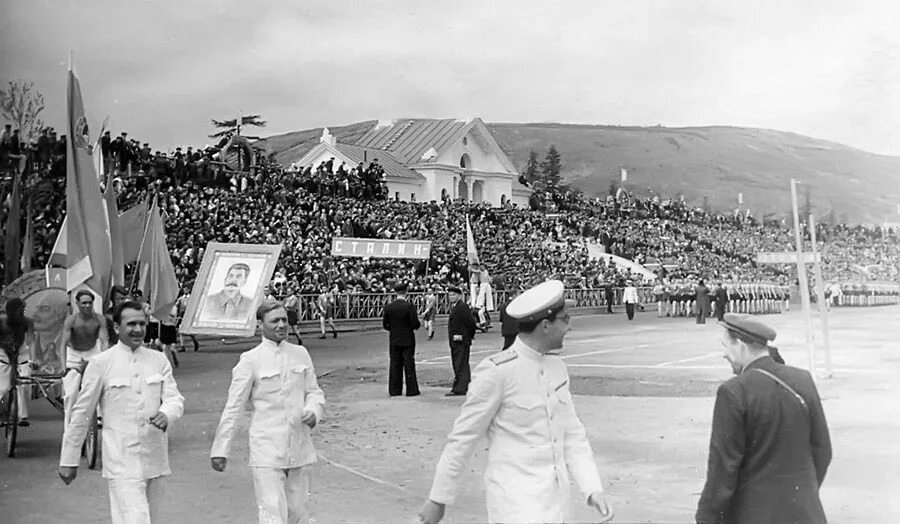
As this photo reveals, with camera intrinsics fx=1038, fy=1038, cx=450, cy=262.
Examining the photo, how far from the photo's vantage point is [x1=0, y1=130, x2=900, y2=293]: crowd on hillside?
14.1 meters

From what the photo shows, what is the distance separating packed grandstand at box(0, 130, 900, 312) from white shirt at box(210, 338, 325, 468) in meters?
6.35

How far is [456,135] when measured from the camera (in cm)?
1469

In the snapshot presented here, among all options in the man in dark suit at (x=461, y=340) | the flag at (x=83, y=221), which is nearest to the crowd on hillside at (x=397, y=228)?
the man in dark suit at (x=461, y=340)

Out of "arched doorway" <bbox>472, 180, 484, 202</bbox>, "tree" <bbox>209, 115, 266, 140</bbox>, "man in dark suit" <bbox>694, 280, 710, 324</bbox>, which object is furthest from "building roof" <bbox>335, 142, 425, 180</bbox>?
"man in dark suit" <bbox>694, 280, 710, 324</bbox>

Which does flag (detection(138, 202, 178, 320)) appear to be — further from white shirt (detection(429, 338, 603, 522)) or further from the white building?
white shirt (detection(429, 338, 603, 522))

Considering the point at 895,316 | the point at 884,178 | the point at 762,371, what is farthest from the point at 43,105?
the point at 895,316

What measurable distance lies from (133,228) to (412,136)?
4.95 meters

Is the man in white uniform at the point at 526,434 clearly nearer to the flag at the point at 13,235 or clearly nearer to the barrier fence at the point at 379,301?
the flag at the point at 13,235

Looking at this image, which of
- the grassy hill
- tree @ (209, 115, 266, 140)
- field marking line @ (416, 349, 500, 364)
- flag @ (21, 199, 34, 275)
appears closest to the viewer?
the grassy hill

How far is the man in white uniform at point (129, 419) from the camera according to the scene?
209 inches

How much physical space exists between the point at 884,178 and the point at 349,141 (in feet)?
42.0

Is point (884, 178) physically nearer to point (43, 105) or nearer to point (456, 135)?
point (456, 135)

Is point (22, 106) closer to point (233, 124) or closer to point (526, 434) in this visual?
point (233, 124)

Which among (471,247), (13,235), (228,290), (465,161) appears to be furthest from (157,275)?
(471,247)
